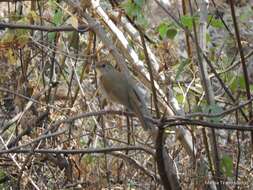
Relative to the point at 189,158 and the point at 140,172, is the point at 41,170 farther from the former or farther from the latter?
the point at 189,158

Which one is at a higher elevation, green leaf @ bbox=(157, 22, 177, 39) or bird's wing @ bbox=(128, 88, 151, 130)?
green leaf @ bbox=(157, 22, 177, 39)

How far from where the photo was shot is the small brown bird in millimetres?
3336

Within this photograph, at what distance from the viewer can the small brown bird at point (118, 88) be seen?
3.34 meters

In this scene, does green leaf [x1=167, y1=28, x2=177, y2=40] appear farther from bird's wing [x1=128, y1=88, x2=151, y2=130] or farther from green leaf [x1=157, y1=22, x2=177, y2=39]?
bird's wing [x1=128, y1=88, x2=151, y2=130]

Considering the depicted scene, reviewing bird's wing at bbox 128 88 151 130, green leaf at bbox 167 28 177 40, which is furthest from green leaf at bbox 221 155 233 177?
green leaf at bbox 167 28 177 40

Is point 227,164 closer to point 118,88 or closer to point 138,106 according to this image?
point 138,106

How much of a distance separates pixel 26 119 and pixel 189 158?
4.69 ft

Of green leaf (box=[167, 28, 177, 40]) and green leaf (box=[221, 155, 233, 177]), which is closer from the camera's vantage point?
green leaf (box=[221, 155, 233, 177])

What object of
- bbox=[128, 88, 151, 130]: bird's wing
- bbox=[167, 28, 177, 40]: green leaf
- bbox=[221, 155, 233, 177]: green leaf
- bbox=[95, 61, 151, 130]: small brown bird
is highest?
bbox=[167, 28, 177, 40]: green leaf

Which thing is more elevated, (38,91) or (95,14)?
(95,14)

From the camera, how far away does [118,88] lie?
11.7 ft

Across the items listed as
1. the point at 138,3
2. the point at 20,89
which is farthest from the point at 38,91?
the point at 138,3

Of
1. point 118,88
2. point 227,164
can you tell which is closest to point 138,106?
point 118,88

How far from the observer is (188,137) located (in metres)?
3.38
